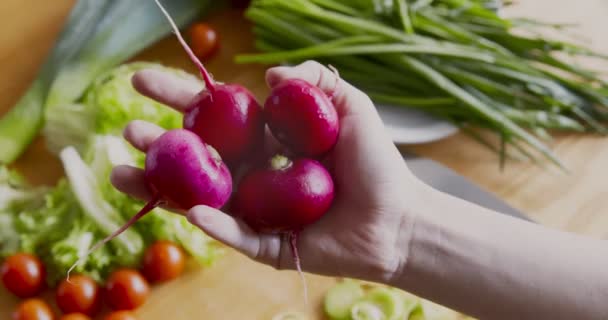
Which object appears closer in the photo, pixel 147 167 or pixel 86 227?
pixel 147 167

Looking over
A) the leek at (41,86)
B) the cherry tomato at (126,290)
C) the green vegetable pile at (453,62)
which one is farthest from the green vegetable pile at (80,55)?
the cherry tomato at (126,290)

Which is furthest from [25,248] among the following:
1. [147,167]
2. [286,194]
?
Answer: [286,194]

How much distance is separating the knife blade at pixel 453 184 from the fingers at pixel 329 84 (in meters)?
0.36

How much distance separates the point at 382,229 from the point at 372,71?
21.6 inches

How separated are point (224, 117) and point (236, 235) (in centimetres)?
16

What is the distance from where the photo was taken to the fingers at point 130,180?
0.91 meters

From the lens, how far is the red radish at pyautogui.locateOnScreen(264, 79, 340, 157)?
87cm

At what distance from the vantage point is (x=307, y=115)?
86 cm

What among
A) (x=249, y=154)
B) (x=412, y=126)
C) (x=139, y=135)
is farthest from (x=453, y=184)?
(x=139, y=135)

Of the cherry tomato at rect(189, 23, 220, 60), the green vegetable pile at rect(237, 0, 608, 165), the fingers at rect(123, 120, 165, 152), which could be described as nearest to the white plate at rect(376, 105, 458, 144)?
the green vegetable pile at rect(237, 0, 608, 165)

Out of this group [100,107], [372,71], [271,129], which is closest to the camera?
[271,129]

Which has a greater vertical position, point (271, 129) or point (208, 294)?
point (271, 129)

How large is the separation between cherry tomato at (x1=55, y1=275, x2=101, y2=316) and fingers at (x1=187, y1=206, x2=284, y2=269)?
38 centimetres

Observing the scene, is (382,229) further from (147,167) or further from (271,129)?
(147,167)
